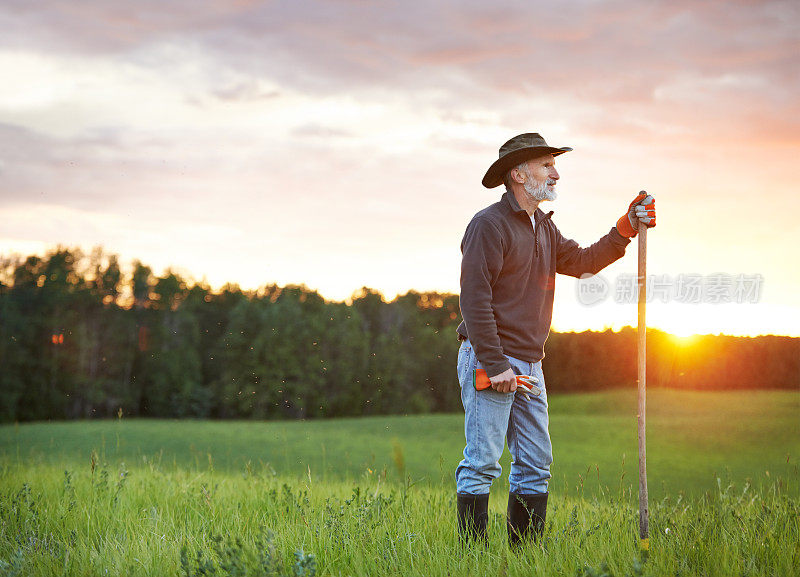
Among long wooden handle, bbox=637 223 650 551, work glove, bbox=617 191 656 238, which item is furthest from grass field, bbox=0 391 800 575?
work glove, bbox=617 191 656 238

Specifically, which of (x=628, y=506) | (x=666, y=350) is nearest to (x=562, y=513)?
(x=628, y=506)

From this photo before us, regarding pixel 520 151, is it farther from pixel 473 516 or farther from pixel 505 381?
pixel 473 516

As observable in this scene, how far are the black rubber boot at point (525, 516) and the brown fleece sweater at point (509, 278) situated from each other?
0.91 m

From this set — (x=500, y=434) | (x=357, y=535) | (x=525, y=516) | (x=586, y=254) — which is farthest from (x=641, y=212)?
(x=357, y=535)

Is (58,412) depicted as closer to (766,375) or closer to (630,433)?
(630,433)

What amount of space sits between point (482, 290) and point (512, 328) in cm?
38

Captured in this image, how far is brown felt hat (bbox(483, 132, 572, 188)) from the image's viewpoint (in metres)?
4.27

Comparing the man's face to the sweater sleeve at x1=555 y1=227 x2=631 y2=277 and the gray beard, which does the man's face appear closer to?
the gray beard

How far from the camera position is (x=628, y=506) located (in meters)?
4.70

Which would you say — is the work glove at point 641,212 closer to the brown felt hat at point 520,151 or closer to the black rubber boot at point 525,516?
the brown felt hat at point 520,151

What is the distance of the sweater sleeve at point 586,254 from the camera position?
15.0 feet

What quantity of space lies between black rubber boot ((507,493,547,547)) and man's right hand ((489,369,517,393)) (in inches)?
31.5

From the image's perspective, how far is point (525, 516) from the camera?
428cm

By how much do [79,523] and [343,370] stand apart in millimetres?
38414
